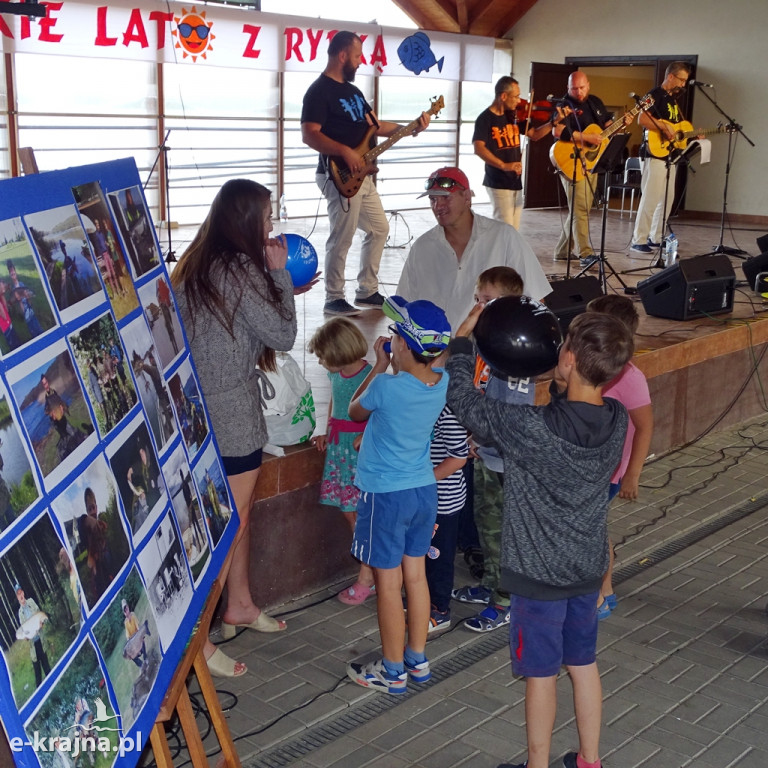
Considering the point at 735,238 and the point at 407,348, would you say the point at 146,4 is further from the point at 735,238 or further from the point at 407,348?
the point at 407,348

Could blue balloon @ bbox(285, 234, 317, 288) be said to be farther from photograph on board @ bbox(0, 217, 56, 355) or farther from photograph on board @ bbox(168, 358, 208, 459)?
photograph on board @ bbox(0, 217, 56, 355)

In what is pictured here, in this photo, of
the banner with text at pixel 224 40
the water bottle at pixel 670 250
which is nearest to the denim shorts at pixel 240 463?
the water bottle at pixel 670 250

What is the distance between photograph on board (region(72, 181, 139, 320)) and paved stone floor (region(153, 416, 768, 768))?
1.69 meters

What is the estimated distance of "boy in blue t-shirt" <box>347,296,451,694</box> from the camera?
337 cm

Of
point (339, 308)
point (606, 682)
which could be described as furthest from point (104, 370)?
point (339, 308)

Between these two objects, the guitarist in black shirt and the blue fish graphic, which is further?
the blue fish graphic

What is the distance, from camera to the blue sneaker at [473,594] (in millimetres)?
4527

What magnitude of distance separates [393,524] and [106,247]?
5.37ft

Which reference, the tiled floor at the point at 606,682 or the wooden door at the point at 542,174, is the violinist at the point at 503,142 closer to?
the tiled floor at the point at 606,682

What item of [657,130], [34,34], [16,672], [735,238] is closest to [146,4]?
[34,34]

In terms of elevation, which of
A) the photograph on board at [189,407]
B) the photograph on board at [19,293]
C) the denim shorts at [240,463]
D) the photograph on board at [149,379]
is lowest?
the denim shorts at [240,463]

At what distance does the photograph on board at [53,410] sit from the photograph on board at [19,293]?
5 cm

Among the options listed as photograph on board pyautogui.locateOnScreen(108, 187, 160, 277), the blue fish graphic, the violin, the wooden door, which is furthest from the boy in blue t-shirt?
the wooden door

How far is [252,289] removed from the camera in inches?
133
